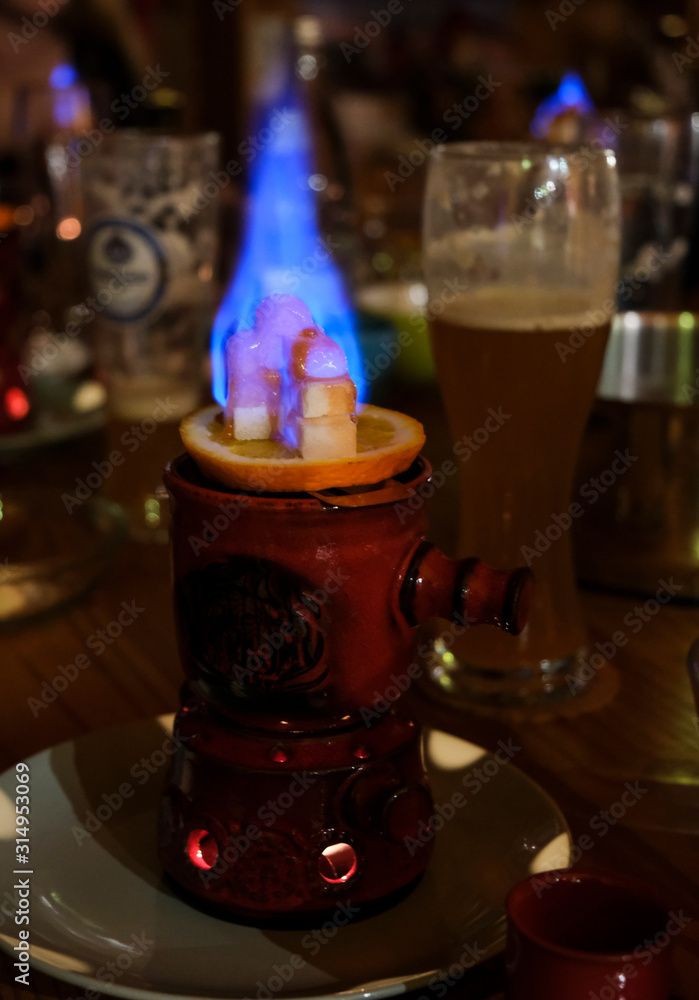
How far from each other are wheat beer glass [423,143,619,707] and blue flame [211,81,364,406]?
9 cm

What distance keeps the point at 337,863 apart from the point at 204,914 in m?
0.06

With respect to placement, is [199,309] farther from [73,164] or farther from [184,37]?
[184,37]

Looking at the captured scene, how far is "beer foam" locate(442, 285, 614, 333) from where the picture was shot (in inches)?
26.3

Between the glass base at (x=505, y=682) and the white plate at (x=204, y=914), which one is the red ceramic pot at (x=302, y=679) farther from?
the glass base at (x=505, y=682)

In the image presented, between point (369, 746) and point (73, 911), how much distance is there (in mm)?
142

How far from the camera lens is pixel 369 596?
45cm

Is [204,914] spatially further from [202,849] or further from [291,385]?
[291,385]

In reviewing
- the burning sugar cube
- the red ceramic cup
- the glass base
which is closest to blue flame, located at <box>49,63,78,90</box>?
the glass base

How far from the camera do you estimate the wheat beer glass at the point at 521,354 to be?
67 cm

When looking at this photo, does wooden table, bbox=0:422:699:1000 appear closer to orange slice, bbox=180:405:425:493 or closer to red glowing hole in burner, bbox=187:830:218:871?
red glowing hole in burner, bbox=187:830:218:871

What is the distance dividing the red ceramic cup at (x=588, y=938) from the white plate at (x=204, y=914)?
49 millimetres

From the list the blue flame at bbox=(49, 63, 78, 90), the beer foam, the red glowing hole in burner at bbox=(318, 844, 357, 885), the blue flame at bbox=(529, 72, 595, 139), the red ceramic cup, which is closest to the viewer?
the red ceramic cup

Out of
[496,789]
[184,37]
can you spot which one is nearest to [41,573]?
[496,789]

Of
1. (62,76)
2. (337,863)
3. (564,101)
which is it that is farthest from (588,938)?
(62,76)
